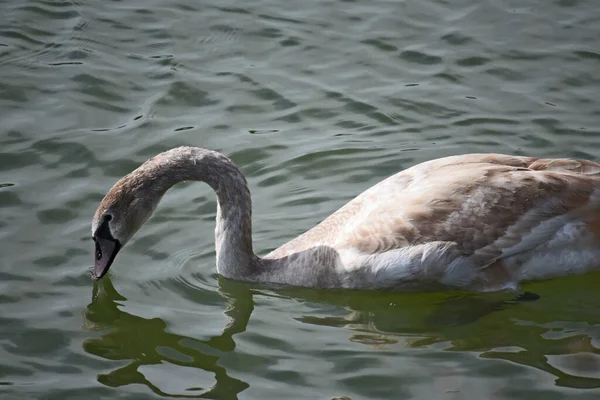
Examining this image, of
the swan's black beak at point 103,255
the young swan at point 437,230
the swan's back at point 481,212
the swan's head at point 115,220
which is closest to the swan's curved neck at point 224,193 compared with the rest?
the young swan at point 437,230

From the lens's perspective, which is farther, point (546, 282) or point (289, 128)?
point (289, 128)

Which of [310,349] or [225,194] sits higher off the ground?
[225,194]

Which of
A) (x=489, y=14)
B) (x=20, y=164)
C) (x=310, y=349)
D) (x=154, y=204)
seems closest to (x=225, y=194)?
(x=154, y=204)

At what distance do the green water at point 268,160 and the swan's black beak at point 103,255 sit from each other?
23 centimetres

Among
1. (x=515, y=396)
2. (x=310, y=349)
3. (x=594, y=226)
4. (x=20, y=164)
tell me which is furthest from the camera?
(x=20, y=164)

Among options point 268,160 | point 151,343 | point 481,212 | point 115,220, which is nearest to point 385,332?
point 481,212

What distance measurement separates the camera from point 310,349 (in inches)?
294

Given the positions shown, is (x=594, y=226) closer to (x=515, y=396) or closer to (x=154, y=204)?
(x=515, y=396)

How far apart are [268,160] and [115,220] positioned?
2457 mm

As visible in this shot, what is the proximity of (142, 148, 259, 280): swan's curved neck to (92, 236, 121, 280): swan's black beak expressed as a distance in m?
0.63

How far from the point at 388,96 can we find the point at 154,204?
12.3 ft

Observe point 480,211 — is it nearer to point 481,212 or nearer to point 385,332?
point 481,212

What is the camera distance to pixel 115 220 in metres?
8.40

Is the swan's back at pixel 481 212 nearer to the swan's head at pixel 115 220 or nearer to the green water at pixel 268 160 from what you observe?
the green water at pixel 268 160
